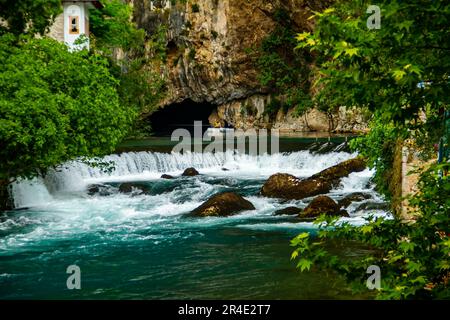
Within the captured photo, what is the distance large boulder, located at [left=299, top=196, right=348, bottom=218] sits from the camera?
16.2m

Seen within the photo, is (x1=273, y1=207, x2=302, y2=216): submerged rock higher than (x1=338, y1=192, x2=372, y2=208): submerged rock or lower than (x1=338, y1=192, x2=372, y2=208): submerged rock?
lower

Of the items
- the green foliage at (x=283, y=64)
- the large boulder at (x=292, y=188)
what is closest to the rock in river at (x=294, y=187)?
the large boulder at (x=292, y=188)

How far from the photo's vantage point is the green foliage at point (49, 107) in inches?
457

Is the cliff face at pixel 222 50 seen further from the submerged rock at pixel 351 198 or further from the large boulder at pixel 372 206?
the large boulder at pixel 372 206

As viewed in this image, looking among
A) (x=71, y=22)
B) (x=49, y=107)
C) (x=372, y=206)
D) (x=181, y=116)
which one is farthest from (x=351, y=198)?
(x=181, y=116)

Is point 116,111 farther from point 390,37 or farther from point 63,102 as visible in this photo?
point 390,37

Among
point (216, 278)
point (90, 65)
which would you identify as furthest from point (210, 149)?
point (216, 278)

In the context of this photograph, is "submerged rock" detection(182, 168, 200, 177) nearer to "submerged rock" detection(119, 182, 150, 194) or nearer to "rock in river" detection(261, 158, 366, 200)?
"submerged rock" detection(119, 182, 150, 194)

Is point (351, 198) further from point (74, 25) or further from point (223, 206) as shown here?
point (74, 25)

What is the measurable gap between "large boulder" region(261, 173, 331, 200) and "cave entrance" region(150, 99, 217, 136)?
35.6 m

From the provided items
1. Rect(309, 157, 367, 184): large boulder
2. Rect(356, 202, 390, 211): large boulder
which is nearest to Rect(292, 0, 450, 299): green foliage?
Rect(356, 202, 390, 211): large boulder

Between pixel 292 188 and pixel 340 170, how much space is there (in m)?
3.49
